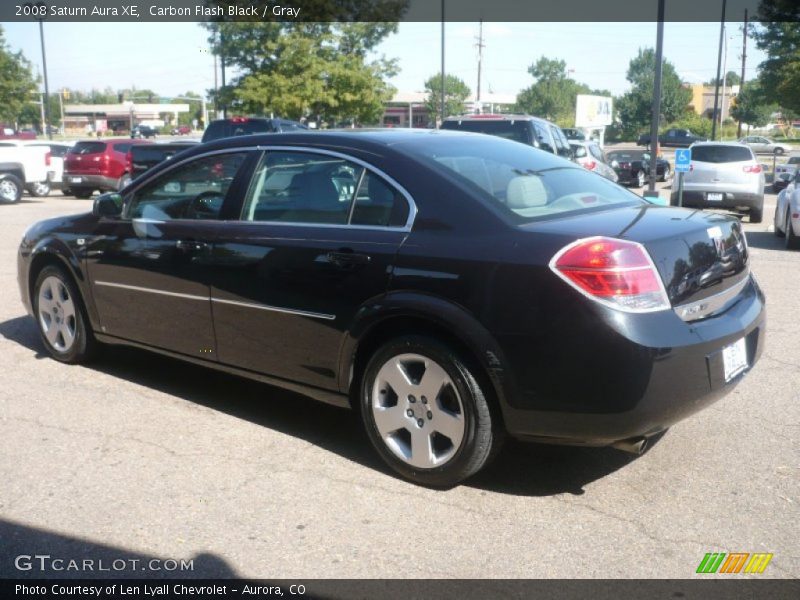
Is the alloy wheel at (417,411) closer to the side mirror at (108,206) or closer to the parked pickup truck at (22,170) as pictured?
the side mirror at (108,206)

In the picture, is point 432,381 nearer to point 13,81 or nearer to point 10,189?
point 10,189

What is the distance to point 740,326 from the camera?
4.00 m

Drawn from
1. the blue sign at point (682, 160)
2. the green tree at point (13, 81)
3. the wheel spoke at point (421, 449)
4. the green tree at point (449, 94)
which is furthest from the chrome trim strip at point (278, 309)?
the green tree at point (449, 94)

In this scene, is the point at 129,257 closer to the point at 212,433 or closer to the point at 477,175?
the point at 212,433

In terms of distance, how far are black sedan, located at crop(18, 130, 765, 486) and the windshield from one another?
0.02 meters

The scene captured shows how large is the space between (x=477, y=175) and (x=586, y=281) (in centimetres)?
94

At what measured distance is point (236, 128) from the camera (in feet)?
64.7

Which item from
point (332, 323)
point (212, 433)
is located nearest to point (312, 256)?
point (332, 323)

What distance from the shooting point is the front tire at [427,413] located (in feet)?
12.7

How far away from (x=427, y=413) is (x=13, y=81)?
140 feet

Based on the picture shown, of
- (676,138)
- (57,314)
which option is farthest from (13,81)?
(676,138)

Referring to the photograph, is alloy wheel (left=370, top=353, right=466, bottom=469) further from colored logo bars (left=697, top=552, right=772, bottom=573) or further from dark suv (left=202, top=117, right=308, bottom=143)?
dark suv (left=202, top=117, right=308, bottom=143)

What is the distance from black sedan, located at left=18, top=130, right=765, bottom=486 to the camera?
3.62 metres

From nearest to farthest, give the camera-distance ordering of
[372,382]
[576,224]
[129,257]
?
[576,224], [372,382], [129,257]
